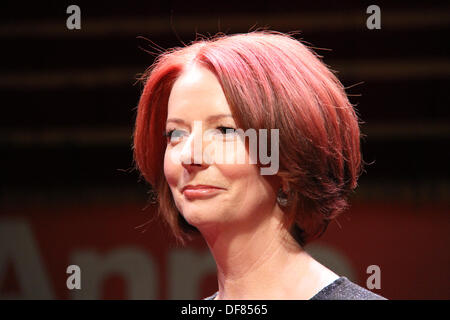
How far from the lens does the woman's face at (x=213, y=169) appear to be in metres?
1.55

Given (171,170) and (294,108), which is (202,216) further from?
(294,108)

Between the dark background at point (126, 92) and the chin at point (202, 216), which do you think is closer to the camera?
the chin at point (202, 216)

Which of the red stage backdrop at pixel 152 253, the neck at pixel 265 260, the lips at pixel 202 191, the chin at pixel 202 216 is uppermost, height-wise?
the lips at pixel 202 191

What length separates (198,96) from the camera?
1.59m

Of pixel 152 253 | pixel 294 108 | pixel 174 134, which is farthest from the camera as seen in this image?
pixel 152 253

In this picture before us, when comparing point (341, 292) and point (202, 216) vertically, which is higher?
point (202, 216)

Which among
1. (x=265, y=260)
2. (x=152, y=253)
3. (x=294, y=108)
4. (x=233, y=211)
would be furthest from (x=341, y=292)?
(x=152, y=253)

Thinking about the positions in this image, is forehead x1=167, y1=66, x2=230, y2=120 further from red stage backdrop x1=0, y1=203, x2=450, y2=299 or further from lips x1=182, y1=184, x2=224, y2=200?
red stage backdrop x1=0, y1=203, x2=450, y2=299

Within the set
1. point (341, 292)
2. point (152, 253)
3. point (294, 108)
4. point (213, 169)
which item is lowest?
point (152, 253)

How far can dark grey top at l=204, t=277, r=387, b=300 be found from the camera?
1575mm

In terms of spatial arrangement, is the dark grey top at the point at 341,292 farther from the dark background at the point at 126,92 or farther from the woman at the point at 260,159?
the dark background at the point at 126,92

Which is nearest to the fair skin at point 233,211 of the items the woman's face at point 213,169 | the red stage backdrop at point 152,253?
the woman's face at point 213,169

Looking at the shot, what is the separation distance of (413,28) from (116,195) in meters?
1.37

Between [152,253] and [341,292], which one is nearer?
[341,292]
